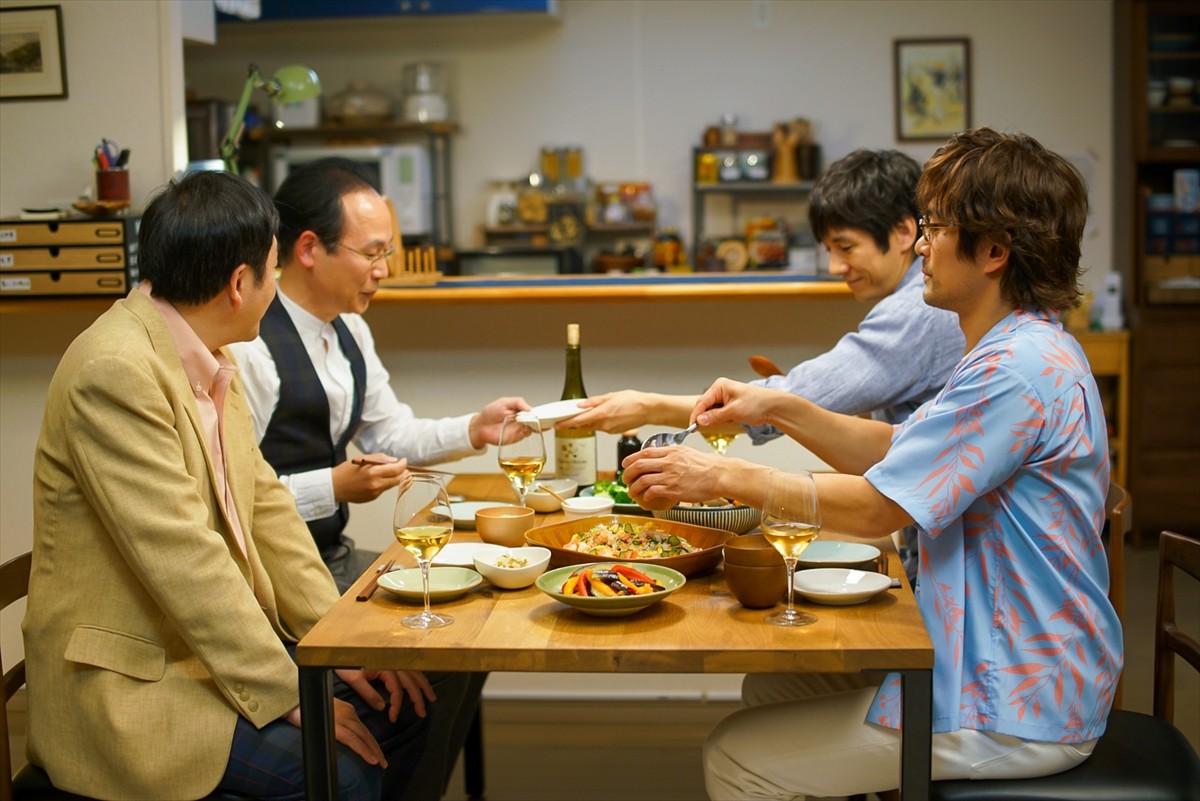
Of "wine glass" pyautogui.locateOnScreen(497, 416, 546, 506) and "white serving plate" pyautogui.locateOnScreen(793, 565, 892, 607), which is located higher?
"wine glass" pyautogui.locateOnScreen(497, 416, 546, 506)

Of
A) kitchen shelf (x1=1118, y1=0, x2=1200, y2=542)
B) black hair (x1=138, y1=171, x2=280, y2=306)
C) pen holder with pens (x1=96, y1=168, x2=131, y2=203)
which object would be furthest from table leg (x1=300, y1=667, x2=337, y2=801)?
kitchen shelf (x1=1118, y1=0, x2=1200, y2=542)

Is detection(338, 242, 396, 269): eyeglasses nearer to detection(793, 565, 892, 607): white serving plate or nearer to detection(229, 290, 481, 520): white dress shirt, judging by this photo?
detection(229, 290, 481, 520): white dress shirt

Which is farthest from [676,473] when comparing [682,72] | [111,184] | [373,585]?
[682,72]

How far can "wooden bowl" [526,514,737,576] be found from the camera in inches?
72.9

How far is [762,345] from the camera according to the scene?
3.43m

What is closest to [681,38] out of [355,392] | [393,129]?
[393,129]

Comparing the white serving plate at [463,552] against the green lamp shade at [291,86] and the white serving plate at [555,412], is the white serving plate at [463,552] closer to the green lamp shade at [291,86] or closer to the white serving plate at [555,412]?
the white serving plate at [555,412]

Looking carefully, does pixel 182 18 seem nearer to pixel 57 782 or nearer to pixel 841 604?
pixel 57 782

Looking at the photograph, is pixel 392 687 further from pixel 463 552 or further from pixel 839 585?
pixel 839 585

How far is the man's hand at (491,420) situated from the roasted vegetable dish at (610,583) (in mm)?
998

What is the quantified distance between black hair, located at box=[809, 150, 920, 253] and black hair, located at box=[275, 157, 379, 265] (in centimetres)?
102

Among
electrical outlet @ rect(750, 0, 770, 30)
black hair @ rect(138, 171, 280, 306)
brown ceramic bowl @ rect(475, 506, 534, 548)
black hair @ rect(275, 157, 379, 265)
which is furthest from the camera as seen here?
electrical outlet @ rect(750, 0, 770, 30)

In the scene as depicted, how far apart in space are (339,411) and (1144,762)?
1.78m

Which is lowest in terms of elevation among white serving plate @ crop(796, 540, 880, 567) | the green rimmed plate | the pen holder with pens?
white serving plate @ crop(796, 540, 880, 567)
